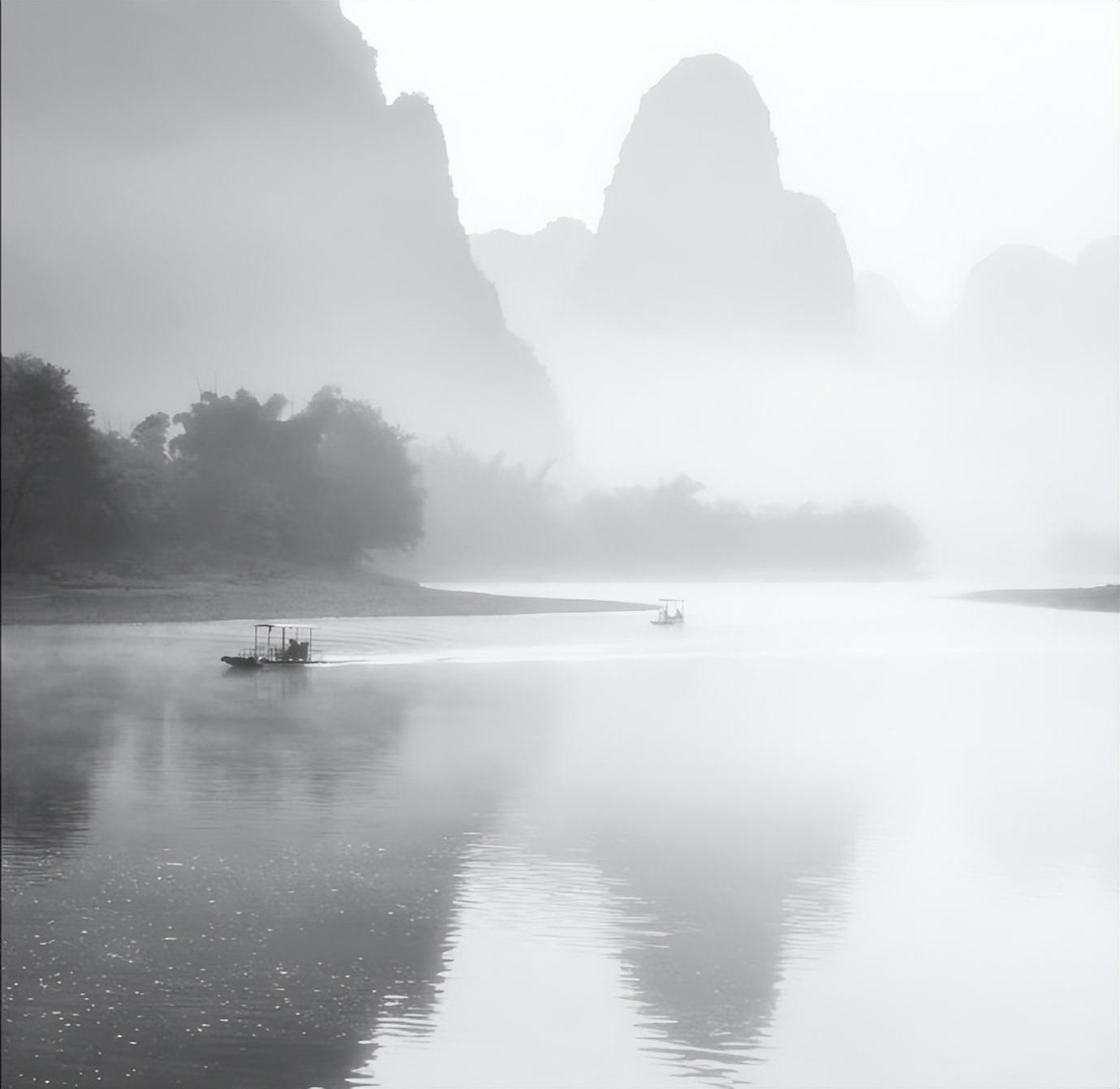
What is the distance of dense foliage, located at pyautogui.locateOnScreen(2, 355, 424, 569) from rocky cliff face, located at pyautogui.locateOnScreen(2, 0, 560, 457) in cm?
45

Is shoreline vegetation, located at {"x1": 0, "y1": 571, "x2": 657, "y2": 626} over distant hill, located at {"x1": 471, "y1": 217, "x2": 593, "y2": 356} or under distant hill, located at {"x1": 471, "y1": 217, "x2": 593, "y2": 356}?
under

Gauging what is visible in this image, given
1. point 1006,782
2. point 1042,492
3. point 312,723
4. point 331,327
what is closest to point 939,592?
point 1042,492

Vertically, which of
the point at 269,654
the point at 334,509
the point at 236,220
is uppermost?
the point at 236,220

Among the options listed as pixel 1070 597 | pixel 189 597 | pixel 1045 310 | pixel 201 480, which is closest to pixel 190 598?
pixel 189 597

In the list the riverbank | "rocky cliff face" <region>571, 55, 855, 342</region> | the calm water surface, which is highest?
"rocky cliff face" <region>571, 55, 855, 342</region>

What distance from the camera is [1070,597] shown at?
146 feet

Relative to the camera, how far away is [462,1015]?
11266mm

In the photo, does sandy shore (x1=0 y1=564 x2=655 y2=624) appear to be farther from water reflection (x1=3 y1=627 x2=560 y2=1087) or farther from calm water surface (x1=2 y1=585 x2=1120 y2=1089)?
water reflection (x1=3 y1=627 x2=560 y2=1087)

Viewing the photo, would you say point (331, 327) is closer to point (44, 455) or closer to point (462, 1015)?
point (462, 1015)

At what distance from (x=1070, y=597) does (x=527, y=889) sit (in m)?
33.4

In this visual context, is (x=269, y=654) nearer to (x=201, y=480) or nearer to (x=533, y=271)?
(x=533, y=271)

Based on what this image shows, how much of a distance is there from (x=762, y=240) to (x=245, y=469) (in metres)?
Result: 52.9

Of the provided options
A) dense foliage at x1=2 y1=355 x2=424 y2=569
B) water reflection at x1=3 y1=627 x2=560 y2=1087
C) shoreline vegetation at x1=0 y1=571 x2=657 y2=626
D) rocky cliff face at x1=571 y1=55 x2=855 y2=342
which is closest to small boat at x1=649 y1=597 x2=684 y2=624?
rocky cliff face at x1=571 y1=55 x2=855 y2=342

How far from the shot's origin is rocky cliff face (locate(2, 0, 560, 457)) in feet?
27.5
